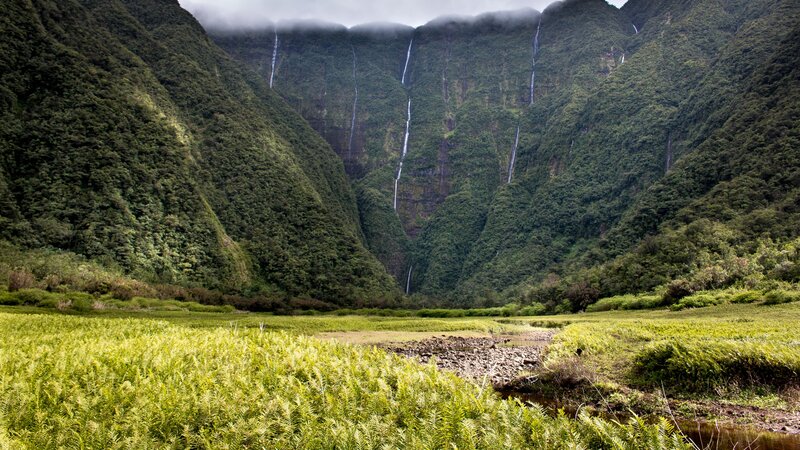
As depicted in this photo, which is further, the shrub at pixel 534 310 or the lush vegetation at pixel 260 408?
the shrub at pixel 534 310

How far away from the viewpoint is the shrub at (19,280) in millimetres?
40812

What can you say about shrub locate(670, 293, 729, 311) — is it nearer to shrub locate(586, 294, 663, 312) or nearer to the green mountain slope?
shrub locate(586, 294, 663, 312)

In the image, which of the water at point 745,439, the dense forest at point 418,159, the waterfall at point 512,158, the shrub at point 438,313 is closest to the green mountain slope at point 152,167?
the dense forest at point 418,159

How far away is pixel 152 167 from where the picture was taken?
252 feet

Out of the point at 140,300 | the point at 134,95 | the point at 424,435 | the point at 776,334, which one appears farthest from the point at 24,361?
the point at 134,95

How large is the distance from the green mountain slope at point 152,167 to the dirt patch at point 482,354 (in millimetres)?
47127

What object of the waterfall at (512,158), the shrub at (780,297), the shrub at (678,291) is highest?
the waterfall at (512,158)

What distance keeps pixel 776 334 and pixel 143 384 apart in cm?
1949

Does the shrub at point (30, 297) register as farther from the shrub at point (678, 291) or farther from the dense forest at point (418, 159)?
the shrub at point (678, 291)

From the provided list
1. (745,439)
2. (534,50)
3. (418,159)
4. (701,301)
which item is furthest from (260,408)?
(534,50)

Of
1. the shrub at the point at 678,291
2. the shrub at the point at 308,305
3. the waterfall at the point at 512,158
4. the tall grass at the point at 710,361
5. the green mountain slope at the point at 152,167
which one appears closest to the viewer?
the tall grass at the point at 710,361

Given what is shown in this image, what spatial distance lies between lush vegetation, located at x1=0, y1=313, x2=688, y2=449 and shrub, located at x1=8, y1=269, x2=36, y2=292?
39.0 m

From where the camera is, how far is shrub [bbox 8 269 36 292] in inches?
1607

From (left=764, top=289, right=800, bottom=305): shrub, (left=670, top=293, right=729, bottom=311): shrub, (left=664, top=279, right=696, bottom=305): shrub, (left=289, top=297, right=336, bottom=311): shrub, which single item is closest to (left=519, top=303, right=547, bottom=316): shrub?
(left=664, top=279, right=696, bottom=305): shrub
